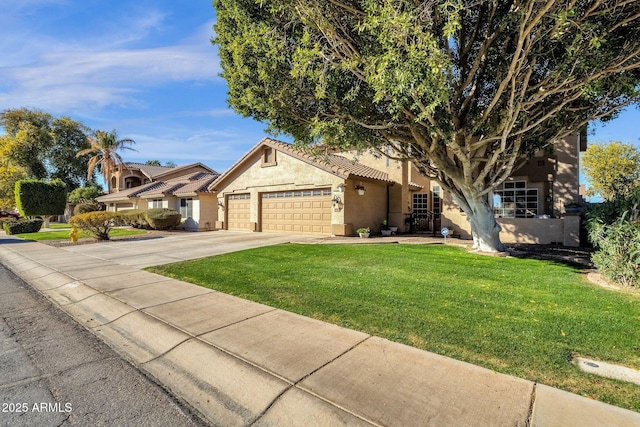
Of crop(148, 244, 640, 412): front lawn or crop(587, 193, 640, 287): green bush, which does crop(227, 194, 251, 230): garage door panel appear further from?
crop(587, 193, 640, 287): green bush

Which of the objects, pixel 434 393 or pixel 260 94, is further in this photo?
pixel 260 94

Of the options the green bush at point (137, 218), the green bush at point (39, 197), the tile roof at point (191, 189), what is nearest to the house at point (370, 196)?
the tile roof at point (191, 189)

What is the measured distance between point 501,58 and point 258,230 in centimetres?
1583

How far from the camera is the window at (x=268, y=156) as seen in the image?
19.9m

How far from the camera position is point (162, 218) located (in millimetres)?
23250

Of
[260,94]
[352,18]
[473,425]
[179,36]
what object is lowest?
[473,425]

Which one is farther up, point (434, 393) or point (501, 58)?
point (501, 58)

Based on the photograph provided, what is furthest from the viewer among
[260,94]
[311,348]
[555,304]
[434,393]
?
[260,94]

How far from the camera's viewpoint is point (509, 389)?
120 inches

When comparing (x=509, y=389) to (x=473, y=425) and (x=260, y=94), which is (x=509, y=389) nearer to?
(x=473, y=425)

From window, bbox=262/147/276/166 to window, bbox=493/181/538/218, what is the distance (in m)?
12.5

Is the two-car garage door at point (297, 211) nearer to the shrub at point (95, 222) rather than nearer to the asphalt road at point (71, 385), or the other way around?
the shrub at point (95, 222)

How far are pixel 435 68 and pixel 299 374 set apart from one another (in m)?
5.51

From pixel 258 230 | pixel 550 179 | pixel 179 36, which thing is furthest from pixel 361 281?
pixel 258 230
